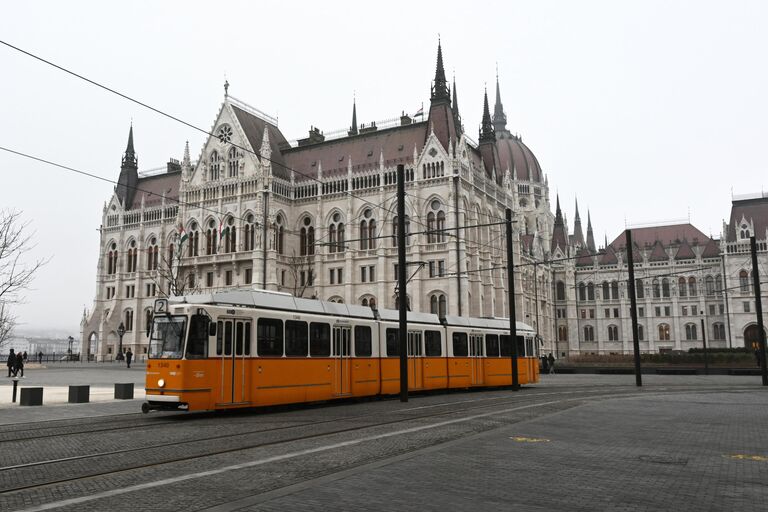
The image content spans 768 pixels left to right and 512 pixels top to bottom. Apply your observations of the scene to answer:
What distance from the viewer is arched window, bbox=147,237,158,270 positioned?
73.1 meters

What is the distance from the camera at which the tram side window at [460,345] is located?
1064 inches

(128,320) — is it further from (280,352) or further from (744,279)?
(744,279)

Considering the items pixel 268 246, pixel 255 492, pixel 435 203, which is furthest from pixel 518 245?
pixel 255 492

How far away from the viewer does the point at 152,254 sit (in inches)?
2896

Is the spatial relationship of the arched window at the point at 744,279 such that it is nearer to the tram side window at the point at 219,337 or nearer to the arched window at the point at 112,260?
the arched window at the point at 112,260

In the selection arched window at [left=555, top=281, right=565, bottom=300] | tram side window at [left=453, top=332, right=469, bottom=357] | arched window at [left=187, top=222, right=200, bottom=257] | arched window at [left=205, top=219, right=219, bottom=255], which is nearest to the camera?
tram side window at [left=453, top=332, right=469, bottom=357]

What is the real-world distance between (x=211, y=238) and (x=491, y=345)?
43.6 meters

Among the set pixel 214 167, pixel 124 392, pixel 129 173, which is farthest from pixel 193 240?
pixel 124 392

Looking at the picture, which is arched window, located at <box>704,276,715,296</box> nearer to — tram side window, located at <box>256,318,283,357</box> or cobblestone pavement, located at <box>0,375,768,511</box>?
cobblestone pavement, located at <box>0,375,768,511</box>

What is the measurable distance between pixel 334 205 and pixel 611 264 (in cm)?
5273

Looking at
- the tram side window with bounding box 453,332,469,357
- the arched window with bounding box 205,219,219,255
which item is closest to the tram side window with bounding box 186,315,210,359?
the tram side window with bounding box 453,332,469,357

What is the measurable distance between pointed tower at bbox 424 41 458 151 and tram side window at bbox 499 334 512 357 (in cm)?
3332

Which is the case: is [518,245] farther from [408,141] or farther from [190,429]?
[190,429]

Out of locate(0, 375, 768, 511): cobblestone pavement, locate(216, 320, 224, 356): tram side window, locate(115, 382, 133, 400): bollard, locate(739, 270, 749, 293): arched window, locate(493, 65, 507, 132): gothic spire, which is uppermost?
locate(493, 65, 507, 132): gothic spire
